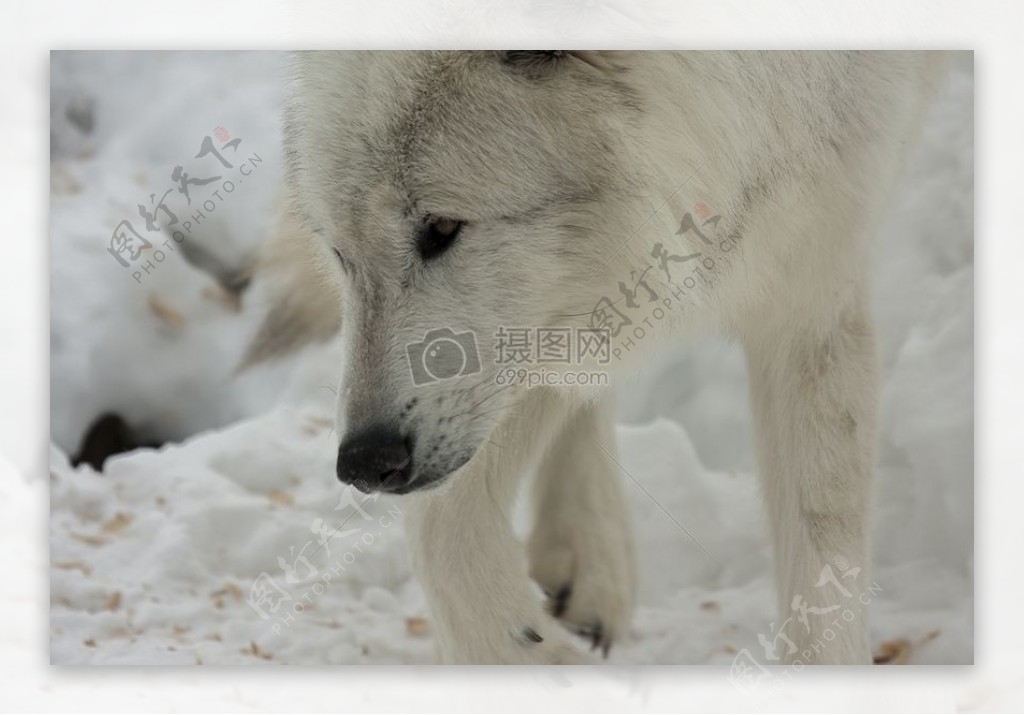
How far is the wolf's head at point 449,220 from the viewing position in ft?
5.60

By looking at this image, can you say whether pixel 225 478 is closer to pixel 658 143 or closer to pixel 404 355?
pixel 404 355

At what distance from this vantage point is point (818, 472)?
2.00 m

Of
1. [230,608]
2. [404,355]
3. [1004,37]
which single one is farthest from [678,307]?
[230,608]

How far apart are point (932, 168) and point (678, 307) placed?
509 mm

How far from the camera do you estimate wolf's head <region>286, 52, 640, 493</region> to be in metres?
1.71

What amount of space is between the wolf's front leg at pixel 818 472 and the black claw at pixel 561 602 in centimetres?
33
